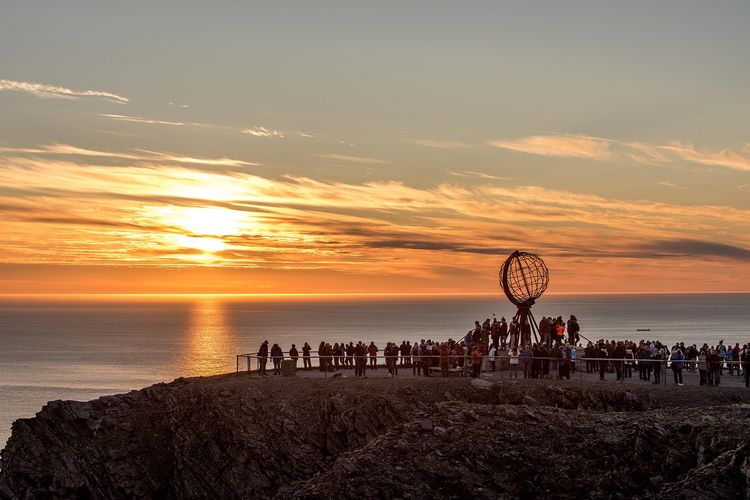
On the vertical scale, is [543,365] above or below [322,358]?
below

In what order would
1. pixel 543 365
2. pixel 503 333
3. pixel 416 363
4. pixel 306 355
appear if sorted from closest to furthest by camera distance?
pixel 543 365 → pixel 416 363 → pixel 306 355 → pixel 503 333

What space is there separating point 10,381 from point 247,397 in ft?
325

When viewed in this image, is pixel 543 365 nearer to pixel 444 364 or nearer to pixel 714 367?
pixel 444 364

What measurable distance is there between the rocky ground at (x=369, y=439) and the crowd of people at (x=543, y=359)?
73.3 inches

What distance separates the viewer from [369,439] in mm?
32812

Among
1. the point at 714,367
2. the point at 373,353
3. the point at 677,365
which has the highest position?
the point at 373,353

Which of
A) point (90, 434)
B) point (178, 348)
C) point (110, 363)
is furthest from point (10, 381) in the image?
point (90, 434)

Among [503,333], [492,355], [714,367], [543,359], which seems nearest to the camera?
[714,367]

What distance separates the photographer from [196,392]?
119 ft

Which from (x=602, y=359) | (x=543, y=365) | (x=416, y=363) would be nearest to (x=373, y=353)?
(x=416, y=363)

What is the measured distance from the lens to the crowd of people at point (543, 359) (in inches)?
1415

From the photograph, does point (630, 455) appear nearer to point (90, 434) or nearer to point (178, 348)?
point (90, 434)

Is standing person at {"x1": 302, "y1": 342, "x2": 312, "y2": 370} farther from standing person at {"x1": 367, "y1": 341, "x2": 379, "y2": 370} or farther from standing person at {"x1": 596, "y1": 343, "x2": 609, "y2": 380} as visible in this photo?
standing person at {"x1": 596, "y1": 343, "x2": 609, "y2": 380}

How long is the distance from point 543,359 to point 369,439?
9.74m
